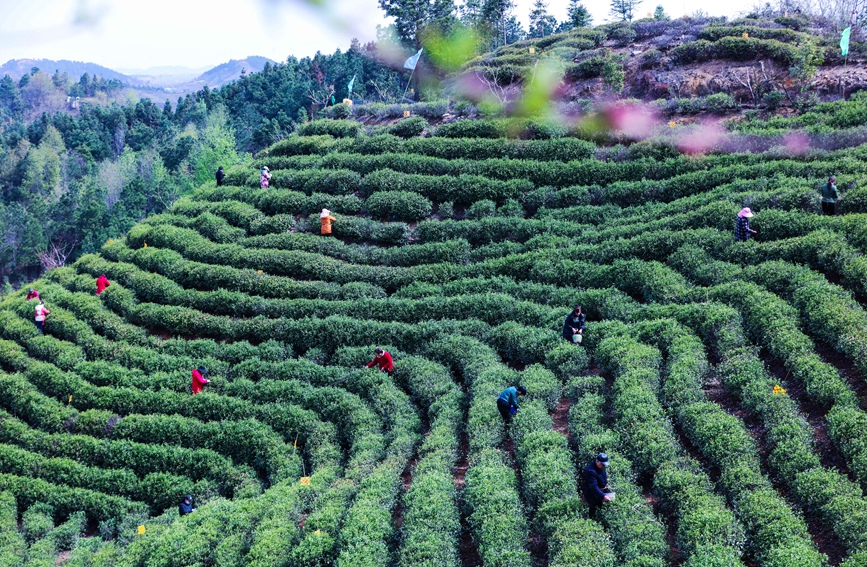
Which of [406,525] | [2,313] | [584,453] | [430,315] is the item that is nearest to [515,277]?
[430,315]

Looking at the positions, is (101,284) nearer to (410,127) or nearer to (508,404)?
(410,127)

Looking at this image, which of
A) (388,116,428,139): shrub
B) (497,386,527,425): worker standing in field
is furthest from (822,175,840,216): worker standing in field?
(388,116,428,139): shrub

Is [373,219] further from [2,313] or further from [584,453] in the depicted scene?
[584,453]

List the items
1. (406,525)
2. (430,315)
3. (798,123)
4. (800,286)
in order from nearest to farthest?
(406,525), (800,286), (430,315), (798,123)

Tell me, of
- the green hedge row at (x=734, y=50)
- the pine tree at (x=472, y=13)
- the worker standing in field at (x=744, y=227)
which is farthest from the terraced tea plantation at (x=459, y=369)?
the pine tree at (x=472, y=13)

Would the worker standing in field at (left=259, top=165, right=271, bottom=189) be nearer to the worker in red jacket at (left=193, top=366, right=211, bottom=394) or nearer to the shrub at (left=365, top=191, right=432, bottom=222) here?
the shrub at (left=365, top=191, right=432, bottom=222)
